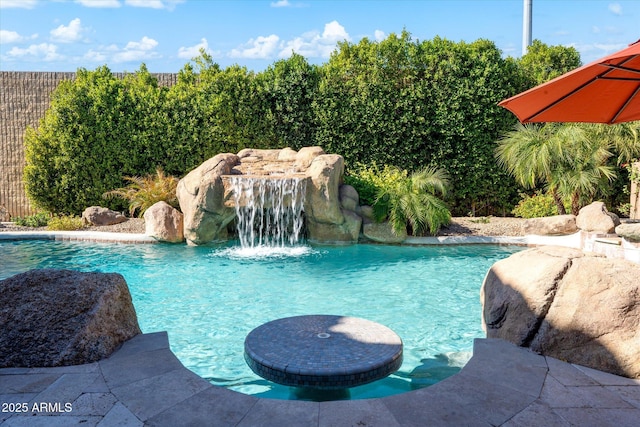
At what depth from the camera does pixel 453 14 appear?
15.6m

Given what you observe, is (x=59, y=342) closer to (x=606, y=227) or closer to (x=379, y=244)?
(x=379, y=244)

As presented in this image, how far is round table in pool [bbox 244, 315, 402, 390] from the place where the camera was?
3348 millimetres

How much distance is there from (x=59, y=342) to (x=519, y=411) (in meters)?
3.23

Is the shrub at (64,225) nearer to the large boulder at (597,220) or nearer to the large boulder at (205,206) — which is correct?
the large boulder at (205,206)

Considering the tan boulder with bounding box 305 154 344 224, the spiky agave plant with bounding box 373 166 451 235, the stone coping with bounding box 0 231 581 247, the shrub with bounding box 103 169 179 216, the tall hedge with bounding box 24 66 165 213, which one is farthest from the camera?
the tall hedge with bounding box 24 66 165 213

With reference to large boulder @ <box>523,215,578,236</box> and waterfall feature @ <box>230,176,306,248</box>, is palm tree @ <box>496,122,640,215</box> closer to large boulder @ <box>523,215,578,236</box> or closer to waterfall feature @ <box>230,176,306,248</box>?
large boulder @ <box>523,215,578,236</box>

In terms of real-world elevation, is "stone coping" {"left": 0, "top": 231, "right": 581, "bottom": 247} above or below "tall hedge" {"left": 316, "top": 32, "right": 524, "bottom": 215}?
below

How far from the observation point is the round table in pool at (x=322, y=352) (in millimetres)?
3348

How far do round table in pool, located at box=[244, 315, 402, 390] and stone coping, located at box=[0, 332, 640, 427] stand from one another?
350mm

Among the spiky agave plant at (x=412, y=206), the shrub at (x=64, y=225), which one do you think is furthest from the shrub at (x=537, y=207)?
the shrub at (x=64, y=225)

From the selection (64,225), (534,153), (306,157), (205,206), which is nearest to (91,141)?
(64,225)

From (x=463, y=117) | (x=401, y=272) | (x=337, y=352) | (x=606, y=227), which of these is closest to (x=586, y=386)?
(x=337, y=352)

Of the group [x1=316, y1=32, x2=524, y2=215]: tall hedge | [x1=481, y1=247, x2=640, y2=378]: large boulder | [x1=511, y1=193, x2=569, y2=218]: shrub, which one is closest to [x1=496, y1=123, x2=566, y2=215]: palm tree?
[x1=511, y1=193, x2=569, y2=218]: shrub

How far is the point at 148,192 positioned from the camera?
39.2ft
